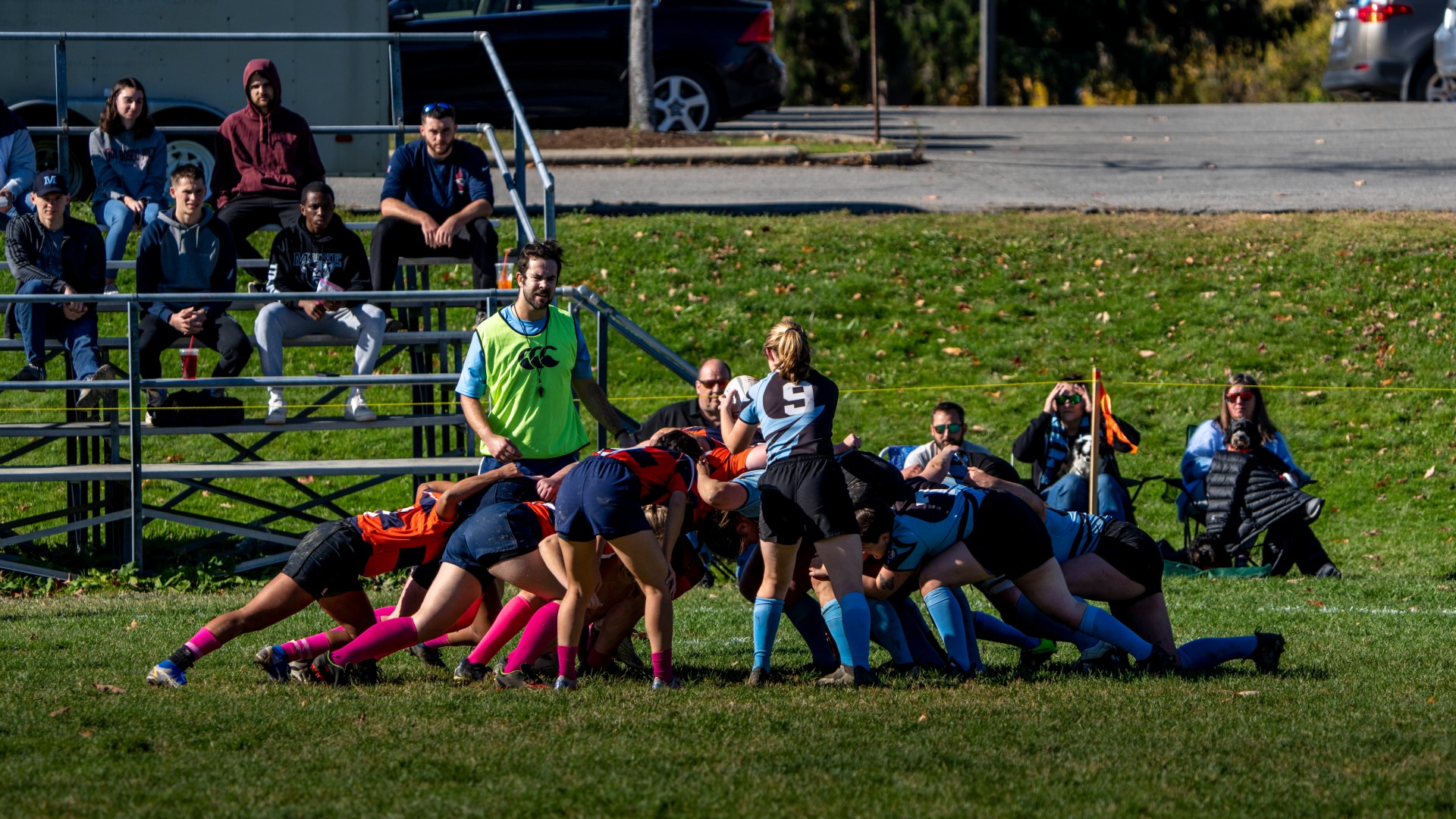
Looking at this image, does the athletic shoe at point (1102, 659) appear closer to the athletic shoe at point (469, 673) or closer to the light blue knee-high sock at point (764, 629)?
the light blue knee-high sock at point (764, 629)

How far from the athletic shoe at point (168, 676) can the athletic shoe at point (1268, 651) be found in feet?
A: 15.5

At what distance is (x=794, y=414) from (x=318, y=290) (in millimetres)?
4719

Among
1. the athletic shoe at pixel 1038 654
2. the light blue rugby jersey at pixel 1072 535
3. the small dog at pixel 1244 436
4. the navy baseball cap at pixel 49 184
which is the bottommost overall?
the athletic shoe at pixel 1038 654

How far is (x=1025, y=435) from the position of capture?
1151cm

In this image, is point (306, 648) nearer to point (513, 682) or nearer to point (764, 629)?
point (513, 682)

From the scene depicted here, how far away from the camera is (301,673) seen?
7.07m

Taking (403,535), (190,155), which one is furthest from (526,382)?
(190,155)

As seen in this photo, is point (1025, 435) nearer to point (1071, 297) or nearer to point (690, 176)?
point (1071, 297)

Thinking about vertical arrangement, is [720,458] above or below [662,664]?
above

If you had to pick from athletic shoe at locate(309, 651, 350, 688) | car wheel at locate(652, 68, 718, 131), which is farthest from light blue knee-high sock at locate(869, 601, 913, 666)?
car wheel at locate(652, 68, 718, 131)

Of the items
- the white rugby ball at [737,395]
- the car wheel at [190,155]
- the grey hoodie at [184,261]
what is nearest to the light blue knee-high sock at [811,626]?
the white rugby ball at [737,395]

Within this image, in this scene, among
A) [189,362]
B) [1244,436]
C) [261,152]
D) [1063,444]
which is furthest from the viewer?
[261,152]

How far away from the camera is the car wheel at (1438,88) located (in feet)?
79.2

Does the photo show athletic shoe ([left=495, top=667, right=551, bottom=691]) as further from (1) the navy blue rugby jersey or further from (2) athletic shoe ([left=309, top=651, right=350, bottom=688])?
(1) the navy blue rugby jersey
